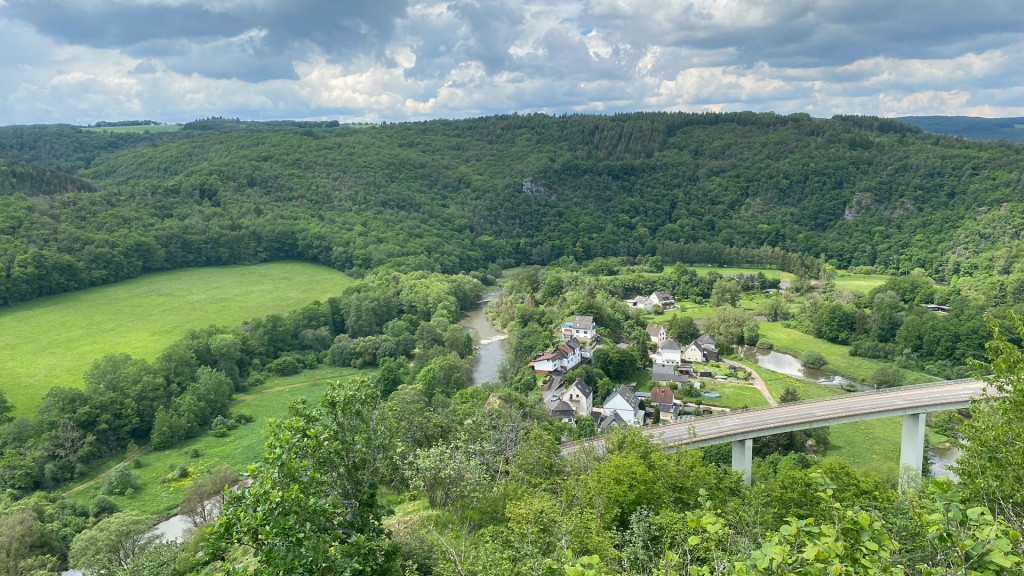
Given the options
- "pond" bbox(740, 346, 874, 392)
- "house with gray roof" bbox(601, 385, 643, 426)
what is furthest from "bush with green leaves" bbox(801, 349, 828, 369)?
"house with gray roof" bbox(601, 385, 643, 426)

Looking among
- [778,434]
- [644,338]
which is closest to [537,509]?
[778,434]

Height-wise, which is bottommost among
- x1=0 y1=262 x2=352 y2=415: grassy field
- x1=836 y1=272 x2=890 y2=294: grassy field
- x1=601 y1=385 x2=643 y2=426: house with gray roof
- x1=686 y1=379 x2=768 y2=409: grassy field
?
x1=836 y1=272 x2=890 y2=294: grassy field

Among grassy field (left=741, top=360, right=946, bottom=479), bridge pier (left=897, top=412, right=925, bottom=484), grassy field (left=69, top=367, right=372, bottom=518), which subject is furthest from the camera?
grassy field (left=741, top=360, right=946, bottom=479)

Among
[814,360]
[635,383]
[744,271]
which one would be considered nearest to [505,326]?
[635,383]

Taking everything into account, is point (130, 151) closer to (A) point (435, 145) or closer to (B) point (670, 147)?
(A) point (435, 145)

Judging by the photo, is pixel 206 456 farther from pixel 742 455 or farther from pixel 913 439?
pixel 913 439

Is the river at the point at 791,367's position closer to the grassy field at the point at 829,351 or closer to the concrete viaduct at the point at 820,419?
the grassy field at the point at 829,351

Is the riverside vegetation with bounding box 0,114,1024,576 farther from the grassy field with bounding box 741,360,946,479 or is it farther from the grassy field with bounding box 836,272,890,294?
the grassy field with bounding box 741,360,946,479
